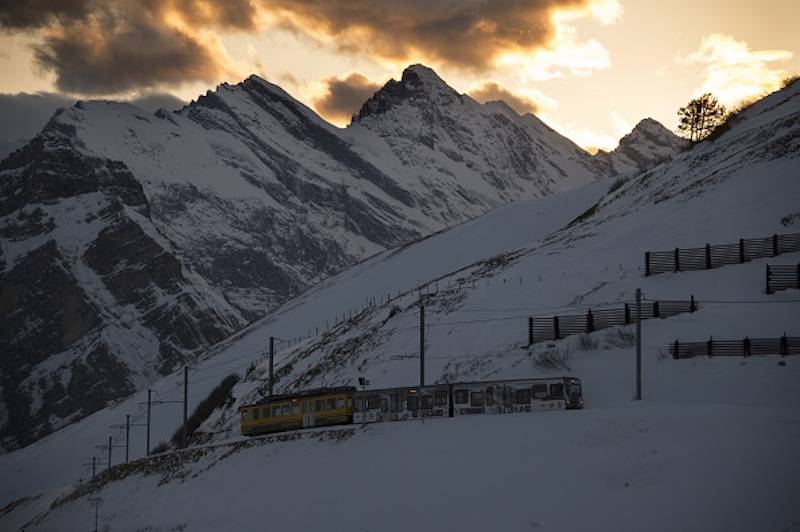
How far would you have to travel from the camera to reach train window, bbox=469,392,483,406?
5312 cm

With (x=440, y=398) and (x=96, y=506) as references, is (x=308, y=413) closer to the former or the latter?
(x=440, y=398)

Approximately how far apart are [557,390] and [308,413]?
16.9 m

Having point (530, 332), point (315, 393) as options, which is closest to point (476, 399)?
point (530, 332)

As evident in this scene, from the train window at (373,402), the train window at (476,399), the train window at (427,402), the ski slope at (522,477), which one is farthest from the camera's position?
the train window at (373,402)

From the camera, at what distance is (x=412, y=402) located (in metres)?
55.2

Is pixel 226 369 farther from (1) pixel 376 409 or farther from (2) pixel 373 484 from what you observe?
(2) pixel 373 484

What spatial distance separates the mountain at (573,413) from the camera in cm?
3956

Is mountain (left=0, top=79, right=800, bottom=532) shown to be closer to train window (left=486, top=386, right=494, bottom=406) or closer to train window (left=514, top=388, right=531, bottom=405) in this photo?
train window (left=514, top=388, right=531, bottom=405)

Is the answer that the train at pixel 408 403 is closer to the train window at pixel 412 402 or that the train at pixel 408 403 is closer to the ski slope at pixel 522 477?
the train window at pixel 412 402

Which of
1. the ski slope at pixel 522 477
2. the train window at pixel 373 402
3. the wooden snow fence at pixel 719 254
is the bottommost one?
the ski slope at pixel 522 477

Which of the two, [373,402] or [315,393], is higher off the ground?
[315,393]

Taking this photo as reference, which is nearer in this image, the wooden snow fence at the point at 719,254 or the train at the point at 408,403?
the train at the point at 408,403

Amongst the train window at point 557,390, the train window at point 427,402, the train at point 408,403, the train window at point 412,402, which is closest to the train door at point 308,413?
the train at point 408,403

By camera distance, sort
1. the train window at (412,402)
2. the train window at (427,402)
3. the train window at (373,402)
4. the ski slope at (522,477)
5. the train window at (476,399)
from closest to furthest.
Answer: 1. the ski slope at (522,477)
2. the train window at (476,399)
3. the train window at (427,402)
4. the train window at (412,402)
5. the train window at (373,402)
